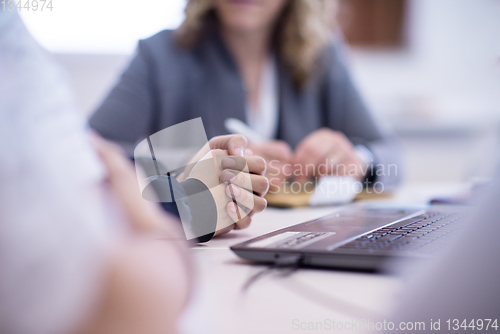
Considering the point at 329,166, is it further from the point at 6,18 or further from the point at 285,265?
the point at 6,18

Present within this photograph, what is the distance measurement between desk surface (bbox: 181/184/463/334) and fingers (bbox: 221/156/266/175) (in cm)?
8

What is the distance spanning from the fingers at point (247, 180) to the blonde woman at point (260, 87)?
0.35 meters

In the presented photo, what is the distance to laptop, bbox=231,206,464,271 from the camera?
0.25 metres

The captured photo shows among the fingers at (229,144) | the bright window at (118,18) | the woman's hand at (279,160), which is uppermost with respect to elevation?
the bright window at (118,18)

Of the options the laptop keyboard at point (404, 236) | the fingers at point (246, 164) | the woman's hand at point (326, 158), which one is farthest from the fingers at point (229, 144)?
the woman's hand at point (326, 158)

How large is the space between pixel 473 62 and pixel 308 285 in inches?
87.9

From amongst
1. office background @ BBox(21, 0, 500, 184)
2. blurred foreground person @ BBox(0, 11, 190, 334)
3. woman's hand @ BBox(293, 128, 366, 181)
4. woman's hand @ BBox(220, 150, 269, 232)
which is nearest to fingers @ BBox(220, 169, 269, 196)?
woman's hand @ BBox(220, 150, 269, 232)

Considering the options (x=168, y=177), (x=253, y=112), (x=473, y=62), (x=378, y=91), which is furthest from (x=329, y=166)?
(x=473, y=62)

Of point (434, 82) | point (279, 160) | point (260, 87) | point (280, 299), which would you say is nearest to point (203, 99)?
point (260, 87)

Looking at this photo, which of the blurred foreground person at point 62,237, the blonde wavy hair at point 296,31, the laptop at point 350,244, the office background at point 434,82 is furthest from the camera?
the office background at point 434,82

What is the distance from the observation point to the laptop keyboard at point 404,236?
0.87ft

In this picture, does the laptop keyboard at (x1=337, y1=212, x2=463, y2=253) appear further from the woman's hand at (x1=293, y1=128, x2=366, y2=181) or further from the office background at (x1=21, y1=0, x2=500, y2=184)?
the office background at (x1=21, y1=0, x2=500, y2=184)

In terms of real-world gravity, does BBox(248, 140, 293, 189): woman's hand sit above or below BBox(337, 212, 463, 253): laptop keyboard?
above

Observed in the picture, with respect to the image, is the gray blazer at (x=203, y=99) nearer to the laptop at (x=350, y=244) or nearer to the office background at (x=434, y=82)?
the laptop at (x=350, y=244)
